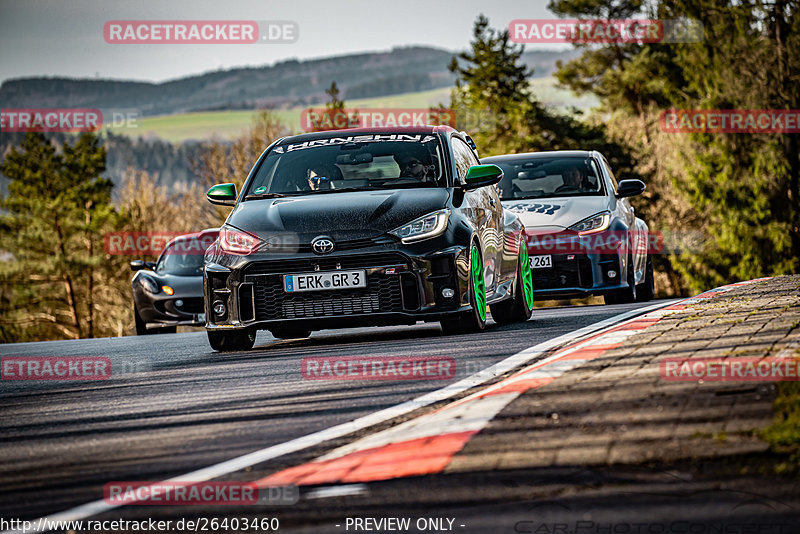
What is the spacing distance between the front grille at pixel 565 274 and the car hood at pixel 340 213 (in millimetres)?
4262

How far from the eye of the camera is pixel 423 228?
8.86 metres

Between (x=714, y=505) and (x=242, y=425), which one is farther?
(x=242, y=425)

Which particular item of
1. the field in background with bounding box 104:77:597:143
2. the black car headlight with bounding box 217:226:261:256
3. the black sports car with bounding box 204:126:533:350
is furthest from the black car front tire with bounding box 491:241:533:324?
the field in background with bounding box 104:77:597:143

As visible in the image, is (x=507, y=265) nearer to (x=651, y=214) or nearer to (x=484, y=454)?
(x=484, y=454)

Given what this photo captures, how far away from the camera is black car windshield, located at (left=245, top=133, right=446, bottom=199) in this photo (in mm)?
9789

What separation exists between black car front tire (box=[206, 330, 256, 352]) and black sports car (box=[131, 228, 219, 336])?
742 centimetres

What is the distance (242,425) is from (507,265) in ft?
19.0

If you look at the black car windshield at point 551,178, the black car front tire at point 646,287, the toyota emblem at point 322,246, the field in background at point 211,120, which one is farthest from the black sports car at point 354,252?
the field in background at point 211,120

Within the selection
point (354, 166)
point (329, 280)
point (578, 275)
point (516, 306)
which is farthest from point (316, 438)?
point (578, 275)

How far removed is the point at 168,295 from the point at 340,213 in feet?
29.4

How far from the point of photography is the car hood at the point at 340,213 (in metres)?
8.77

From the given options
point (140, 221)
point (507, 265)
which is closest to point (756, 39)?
point (507, 265)

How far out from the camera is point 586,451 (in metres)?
3.85

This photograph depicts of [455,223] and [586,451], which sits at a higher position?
[455,223]
